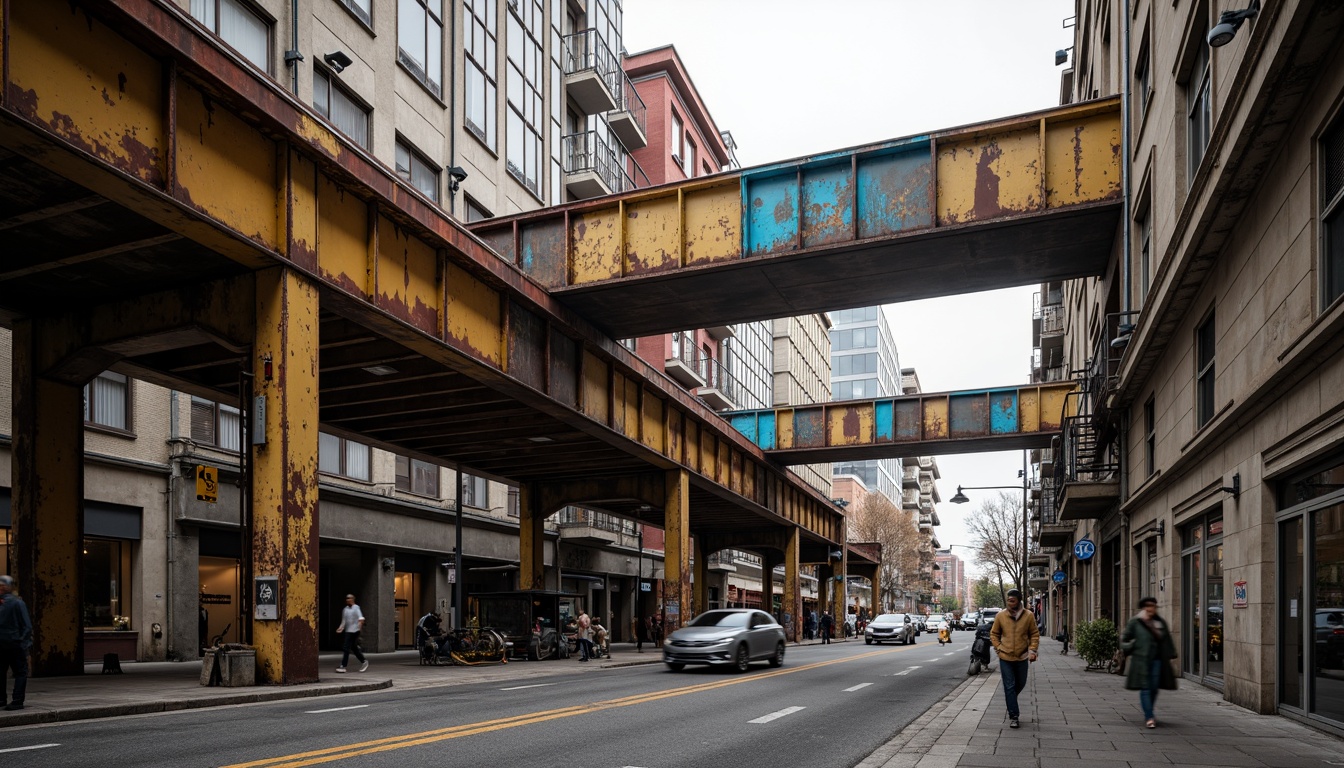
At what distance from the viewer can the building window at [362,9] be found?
27098mm

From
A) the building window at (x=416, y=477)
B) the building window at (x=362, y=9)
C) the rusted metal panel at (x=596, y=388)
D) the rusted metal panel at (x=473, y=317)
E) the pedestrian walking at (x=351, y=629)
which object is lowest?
the pedestrian walking at (x=351, y=629)

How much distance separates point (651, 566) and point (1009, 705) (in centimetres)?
4449

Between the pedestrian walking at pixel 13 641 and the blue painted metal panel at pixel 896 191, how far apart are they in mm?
15146

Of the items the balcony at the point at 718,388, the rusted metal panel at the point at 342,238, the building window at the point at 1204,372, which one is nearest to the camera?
the building window at the point at 1204,372

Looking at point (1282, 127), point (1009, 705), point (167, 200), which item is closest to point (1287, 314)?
point (1282, 127)

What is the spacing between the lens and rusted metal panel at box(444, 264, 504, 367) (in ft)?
63.2

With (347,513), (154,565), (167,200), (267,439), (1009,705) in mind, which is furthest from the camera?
(347,513)

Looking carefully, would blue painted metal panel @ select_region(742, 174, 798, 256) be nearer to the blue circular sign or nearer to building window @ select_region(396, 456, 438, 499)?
the blue circular sign

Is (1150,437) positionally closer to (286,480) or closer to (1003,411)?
(1003,411)

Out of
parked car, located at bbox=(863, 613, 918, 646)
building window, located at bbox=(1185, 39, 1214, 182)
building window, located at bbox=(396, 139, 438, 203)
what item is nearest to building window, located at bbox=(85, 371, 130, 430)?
building window, located at bbox=(396, 139, 438, 203)

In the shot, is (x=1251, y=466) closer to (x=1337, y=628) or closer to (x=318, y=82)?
(x=1337, y=628)

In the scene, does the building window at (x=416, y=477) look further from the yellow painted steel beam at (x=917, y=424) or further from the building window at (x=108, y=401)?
the yellow painted steel beam at (x=917, y=424)

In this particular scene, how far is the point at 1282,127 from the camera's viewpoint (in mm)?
10641

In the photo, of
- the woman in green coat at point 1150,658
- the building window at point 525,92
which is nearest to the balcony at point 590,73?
the building window at point 525,92
